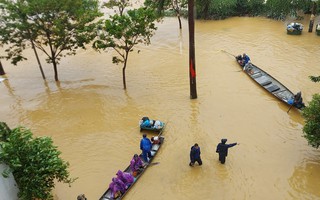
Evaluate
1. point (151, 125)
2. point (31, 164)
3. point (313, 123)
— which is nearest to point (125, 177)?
point (31, 164)

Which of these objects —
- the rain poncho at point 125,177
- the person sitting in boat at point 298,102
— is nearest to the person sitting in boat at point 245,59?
the person sitting in boat at point 298,102

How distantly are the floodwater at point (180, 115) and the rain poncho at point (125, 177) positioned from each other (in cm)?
39

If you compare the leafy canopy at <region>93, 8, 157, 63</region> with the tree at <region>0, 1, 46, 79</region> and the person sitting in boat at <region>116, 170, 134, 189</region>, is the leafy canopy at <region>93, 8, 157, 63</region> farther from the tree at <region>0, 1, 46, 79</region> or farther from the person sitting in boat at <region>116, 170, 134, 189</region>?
the person sitting in boat at <region>116, 170, 134, 189</region>

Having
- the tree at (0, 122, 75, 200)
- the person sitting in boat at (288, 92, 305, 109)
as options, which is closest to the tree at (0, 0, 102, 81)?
the tree at (0, 122, 75, 200)

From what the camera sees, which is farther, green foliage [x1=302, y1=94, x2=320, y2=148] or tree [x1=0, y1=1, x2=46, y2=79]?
tree [x1=0, y1=1, x2=46, y2=79]

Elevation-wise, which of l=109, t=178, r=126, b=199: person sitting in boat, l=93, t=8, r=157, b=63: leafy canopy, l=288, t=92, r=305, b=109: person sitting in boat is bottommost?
l=109, t=178, r=126, b=199: person sitting in boat

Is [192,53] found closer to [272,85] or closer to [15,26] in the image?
[272,85]

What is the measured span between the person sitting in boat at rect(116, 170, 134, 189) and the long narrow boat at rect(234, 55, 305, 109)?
9200mm

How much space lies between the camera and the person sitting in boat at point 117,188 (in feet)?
34.2

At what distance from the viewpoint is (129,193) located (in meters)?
10.9

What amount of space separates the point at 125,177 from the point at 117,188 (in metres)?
0.49

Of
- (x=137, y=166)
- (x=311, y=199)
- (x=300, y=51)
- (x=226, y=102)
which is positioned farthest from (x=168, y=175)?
(x=300, y=51)

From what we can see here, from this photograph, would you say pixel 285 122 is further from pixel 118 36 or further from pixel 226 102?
pixel 118 36

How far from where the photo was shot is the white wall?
27.1 ft
